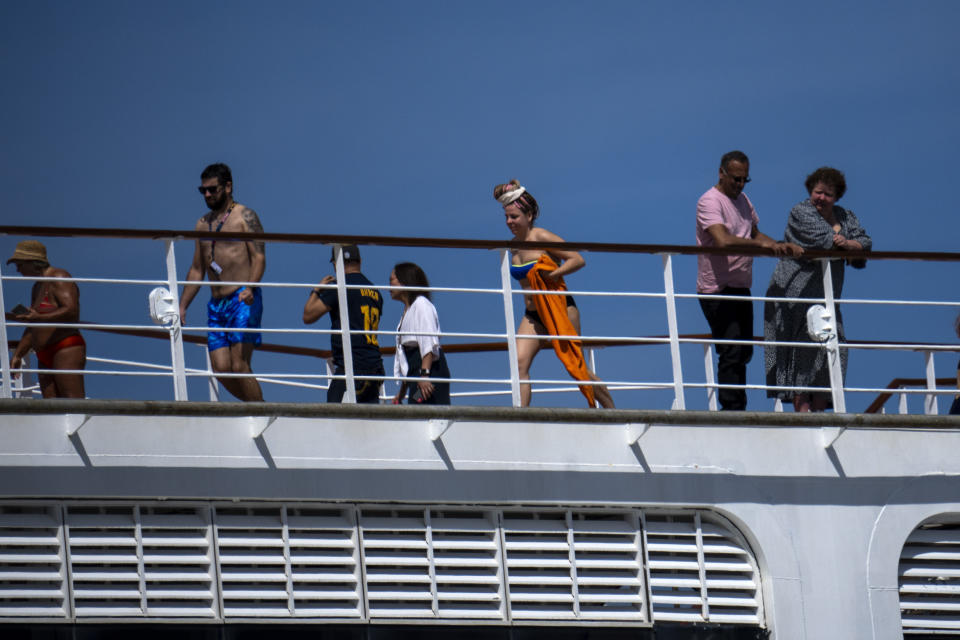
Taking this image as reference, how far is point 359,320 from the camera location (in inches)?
396

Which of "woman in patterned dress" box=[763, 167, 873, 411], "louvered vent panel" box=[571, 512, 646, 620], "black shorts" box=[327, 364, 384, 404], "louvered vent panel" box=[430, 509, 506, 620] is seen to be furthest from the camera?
"woman in patterned dress" box=[763, 167, 873, 411]

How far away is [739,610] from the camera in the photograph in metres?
9.53

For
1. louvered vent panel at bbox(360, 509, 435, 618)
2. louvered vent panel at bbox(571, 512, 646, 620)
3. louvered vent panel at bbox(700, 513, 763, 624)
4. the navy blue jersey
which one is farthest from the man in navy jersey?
louvered vent panel at bbox(700, 513, 763, 624)

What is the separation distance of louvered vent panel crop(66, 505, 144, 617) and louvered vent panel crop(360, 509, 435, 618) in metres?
1.47

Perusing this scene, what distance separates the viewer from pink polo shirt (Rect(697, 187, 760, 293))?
10.1m

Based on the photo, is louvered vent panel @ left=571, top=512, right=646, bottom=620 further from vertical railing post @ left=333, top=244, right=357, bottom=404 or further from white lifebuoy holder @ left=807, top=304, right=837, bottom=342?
white lifebuoy holder @ left=807, top=304, right=837, bottom=342

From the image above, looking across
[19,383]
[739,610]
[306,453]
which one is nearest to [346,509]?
[306,453]

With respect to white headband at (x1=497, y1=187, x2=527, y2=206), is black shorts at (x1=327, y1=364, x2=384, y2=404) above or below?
below

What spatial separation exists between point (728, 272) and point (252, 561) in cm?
394

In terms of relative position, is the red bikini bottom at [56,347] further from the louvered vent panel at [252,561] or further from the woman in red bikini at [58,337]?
the louvered vent panel at [252,561]

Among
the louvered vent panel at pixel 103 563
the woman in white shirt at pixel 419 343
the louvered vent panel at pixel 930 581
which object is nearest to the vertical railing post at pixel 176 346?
the louvered vent panel at pixel 103 563

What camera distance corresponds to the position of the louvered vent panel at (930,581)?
32.1 ft

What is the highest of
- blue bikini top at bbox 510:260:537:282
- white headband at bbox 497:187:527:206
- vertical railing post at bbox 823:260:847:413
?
white headband at bbox 497:187:527:206

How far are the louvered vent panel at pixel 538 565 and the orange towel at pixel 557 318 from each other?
3.37 ft
